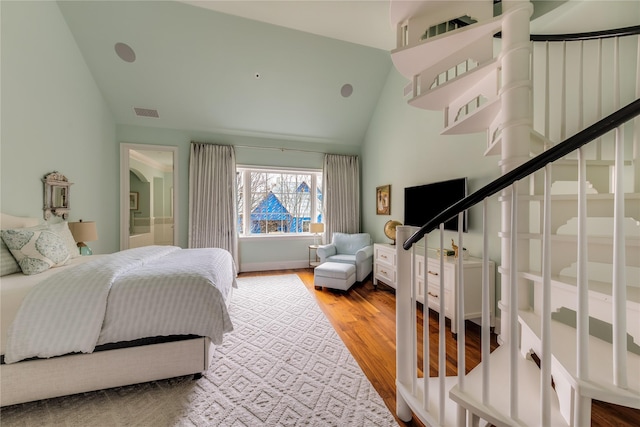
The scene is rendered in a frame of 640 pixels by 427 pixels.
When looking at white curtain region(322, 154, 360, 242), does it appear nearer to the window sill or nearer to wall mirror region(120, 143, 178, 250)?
the window sill

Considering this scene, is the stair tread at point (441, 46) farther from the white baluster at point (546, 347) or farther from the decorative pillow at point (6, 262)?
the decorative pillow at point (6, 262)

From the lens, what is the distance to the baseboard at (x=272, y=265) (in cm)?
454

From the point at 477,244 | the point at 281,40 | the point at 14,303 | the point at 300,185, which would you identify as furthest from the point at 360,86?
the point at 14,303

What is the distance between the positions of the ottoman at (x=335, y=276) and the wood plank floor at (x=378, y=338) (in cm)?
12

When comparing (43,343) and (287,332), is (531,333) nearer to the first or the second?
(287,332)

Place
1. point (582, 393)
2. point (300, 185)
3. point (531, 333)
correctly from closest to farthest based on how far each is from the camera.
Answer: point (582, 393)
point (531, 333)
point (300, 185)

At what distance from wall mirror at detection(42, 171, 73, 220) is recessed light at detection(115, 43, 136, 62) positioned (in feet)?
5.79

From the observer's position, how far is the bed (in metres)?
1.33

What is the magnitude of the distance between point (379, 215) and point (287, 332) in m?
2.73

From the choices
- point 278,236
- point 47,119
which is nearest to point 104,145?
point 47,119

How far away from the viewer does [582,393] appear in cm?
72

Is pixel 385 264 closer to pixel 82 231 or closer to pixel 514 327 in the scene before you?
pixel 514 327

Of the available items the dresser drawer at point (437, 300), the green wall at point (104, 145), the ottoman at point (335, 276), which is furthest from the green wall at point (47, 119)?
the dresser drawer at point (437, 300)

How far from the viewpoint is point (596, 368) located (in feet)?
2.59
